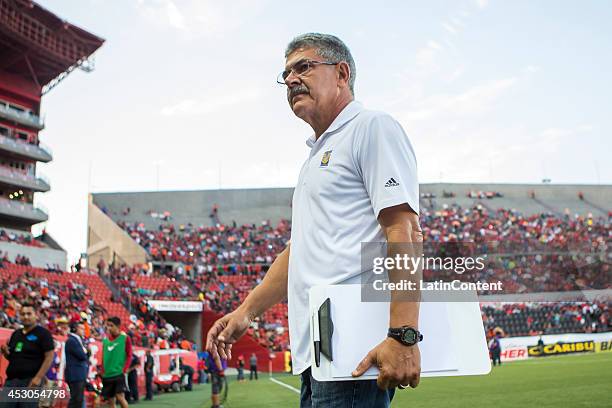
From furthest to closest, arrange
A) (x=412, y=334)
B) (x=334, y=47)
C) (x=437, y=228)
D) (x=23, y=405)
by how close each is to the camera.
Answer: (x=437, y=228) → (x=23, y=405) → (x=334, y=47) → (x=412, y=334)

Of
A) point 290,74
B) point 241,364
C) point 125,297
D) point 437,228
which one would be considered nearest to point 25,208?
point 125,297

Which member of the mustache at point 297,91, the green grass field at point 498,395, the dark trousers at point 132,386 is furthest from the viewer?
the dark trousers at point 132,386

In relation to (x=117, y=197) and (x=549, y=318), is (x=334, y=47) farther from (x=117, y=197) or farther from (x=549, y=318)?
(x=117, y=197)

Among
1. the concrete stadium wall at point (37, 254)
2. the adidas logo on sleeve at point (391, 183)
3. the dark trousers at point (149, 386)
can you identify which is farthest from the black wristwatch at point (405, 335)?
the concrete stadium wall at point (37, 254)

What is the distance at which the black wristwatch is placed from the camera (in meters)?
1.81

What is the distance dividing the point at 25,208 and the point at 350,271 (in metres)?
48.3

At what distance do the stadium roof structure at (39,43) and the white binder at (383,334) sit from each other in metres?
48.6

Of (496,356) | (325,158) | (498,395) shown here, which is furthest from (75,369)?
(496,356)

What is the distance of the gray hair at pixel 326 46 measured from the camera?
244 cm

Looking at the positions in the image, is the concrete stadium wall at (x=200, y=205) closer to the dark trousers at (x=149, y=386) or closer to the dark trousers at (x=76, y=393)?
the dark trousers at (x=149, y=386)

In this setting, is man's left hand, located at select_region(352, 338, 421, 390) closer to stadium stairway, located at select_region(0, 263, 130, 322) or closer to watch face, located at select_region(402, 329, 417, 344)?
watch face, located at select_region(402, 329, 417, 344)

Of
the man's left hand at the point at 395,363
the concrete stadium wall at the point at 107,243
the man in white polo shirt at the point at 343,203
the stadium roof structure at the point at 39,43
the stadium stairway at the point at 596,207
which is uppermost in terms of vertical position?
the stadium roof structure at the point at 39,43

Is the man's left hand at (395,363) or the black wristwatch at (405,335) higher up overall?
the black wristwatch at (405,335)

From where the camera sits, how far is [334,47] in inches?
96.9
